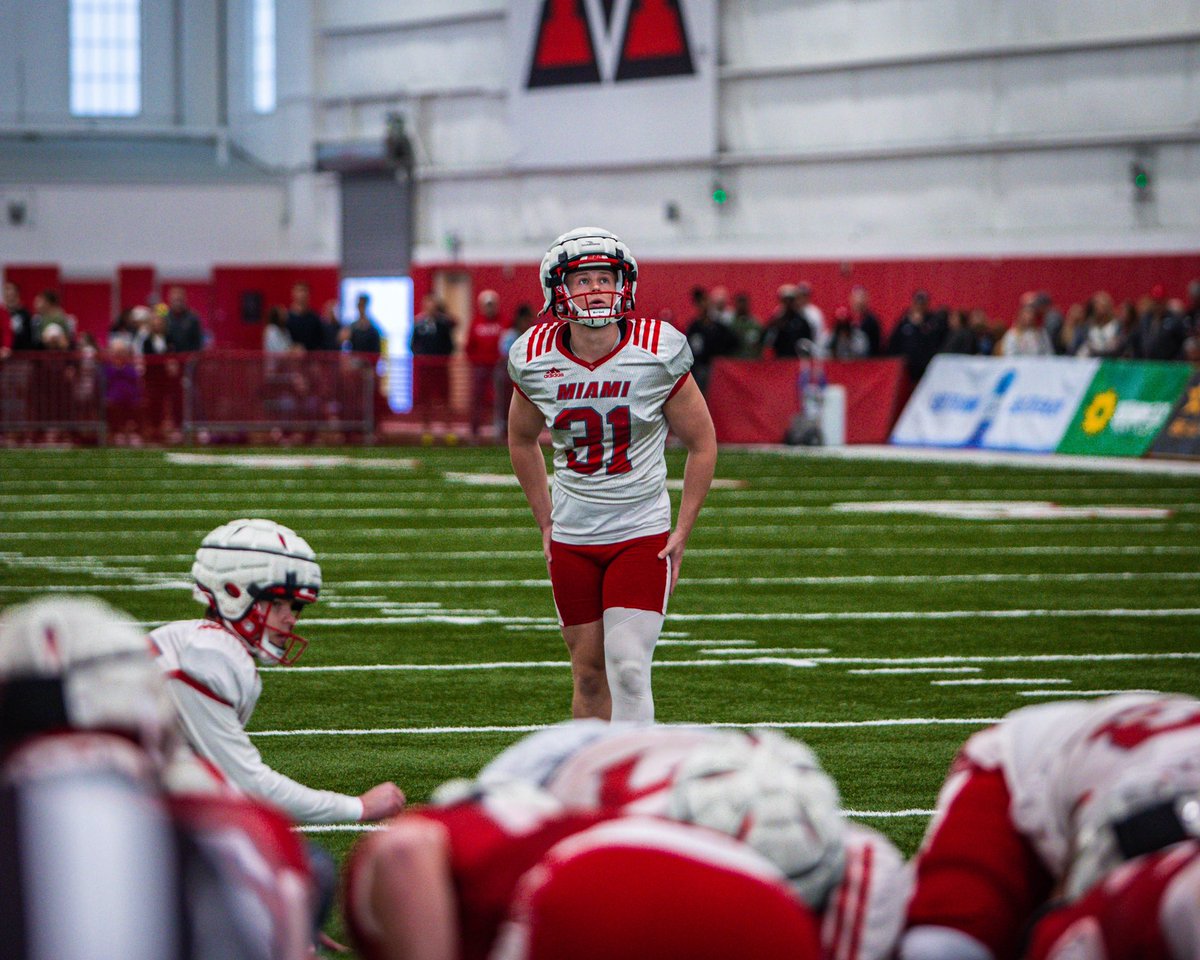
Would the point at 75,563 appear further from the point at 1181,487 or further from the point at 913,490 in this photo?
the point at 1181,487

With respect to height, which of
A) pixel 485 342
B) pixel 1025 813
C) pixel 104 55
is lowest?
pixel 1025 813

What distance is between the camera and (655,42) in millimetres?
34438

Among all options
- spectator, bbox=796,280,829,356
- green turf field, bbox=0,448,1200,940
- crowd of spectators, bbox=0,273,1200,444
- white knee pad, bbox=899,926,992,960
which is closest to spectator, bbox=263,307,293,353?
crowd of spectators, bbox=0,273,1200,444

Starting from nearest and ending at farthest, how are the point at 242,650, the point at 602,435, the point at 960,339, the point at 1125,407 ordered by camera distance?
the point at 242,650 < the point at 602,435 < the point at 1125,407 < the point at 960,339

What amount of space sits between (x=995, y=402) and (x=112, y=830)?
23.6 metres

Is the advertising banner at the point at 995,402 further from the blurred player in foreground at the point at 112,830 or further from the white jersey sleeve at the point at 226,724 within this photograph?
the blurred player in foreground at the point at 112,830

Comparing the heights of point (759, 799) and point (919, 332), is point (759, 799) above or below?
below

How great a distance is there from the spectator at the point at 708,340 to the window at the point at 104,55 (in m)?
19.8

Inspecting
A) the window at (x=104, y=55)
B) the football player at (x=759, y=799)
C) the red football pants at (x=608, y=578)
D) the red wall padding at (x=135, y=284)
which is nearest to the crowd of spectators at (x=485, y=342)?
the red wall padding at (x=135, y=284)

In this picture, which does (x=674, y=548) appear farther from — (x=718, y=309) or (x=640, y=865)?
(x=718, y=309)

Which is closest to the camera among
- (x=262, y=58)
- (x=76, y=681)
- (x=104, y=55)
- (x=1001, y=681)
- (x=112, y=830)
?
(x=112, y=830)

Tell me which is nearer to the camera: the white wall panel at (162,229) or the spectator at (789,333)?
the spectator at (789,333)

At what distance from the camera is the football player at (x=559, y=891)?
279 cm

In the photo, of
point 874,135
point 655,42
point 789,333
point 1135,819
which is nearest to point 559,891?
point 1135,819
